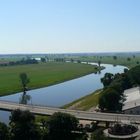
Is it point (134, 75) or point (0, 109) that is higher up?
point (134, 75)

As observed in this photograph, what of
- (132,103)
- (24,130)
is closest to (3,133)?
(24,130)

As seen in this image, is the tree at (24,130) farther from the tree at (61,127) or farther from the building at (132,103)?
the building at (132,103)

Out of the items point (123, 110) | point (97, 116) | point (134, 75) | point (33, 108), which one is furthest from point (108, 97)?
point (134, 75)

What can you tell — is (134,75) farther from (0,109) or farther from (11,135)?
(11,135)

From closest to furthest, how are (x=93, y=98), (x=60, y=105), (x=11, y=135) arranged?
(x=11, y=135) < (x=60, y=105) < (x=93, y=98)

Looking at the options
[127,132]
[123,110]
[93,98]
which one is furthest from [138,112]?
[93,98]

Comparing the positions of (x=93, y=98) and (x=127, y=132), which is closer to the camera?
(x=127, y=132)

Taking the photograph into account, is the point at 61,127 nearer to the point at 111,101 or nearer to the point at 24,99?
the point at 111,101

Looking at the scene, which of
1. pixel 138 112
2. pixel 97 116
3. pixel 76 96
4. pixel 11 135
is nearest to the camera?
pixel 11 135
